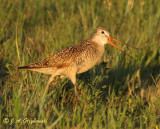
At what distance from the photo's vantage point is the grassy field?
4496 millimetres

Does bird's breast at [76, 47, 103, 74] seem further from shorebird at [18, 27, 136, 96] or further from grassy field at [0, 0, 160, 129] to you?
grassy field at [0, 0, 160, 129]

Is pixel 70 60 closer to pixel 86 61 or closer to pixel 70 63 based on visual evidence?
pixel 70 63

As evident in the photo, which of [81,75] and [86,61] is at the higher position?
[86,61]

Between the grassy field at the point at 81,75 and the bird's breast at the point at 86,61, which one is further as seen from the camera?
the bird's breast at the point at 86,61

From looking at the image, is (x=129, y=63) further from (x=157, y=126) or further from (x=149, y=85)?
(x=157, y=126)

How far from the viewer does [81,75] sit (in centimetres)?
596

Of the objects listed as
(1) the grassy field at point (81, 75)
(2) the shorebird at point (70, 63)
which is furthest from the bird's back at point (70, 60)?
(1) the grassy field at point (81, 75)

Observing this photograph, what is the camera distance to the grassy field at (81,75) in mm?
4496

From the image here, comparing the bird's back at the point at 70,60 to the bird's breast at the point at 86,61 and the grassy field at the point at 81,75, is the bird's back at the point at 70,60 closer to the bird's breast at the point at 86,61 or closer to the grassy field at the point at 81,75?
the bird's breast at the point at 86,61

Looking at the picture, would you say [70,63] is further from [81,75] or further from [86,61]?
[81,75]

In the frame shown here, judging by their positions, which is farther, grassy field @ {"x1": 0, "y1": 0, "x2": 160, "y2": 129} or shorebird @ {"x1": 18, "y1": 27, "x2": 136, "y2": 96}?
shorebird @ {"x1": 18, "y1": 27, "x2": 136, "y2": 96}

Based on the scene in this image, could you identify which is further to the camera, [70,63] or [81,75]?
[81,75]

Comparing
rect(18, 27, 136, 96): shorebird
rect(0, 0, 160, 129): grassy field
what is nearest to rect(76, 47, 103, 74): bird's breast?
rect(18, 27, 136, 96): shorebird

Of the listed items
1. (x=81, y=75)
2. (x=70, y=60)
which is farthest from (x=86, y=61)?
(x=81, y=75)
